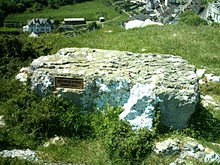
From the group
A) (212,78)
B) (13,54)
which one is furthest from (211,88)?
(13,54)

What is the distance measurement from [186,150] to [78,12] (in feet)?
272

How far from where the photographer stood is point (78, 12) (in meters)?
84.4

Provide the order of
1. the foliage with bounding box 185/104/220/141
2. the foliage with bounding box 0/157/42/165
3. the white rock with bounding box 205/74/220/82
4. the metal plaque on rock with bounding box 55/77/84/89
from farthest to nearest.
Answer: the white rock with bounding box 205/74/220/82, the metal plaque on rock with bounding box 55/77/84/89, the foliage with bounding box 185/104/220/141, the foliage with bounding box 0/157/42/165

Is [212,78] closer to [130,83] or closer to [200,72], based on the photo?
[200,72]

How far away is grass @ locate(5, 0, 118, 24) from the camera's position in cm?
7702

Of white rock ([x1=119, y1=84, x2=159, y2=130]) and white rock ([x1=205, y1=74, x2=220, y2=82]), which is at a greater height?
white rock ([x1=119, y1=84, x2=159, y2=130])

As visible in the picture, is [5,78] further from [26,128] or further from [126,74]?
[126,74]

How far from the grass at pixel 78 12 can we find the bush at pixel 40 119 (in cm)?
6821

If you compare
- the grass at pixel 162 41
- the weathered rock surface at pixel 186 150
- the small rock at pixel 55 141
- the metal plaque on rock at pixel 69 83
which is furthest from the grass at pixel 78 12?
the weathered rock surface at pixel 186 150

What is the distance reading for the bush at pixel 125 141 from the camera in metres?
7.59

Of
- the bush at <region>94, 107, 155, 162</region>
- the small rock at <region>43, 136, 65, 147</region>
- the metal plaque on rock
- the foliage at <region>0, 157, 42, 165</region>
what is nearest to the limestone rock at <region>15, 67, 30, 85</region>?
the metal plaque on rock

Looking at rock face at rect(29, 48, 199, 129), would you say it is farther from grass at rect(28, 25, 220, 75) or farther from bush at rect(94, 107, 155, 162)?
grass at rect(28, 25, 220, 75)

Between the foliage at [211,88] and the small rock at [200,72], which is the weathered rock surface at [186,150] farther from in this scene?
the small rock at [200,72]

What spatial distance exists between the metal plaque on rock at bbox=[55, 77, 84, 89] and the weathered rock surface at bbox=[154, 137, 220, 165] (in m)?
3.81
